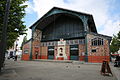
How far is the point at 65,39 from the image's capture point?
85.8 feet

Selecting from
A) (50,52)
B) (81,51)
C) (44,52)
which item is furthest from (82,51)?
(44,52)

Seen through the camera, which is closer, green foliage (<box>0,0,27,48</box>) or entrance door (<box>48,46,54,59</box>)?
green foliage (<box>0,0,27,48</box>)

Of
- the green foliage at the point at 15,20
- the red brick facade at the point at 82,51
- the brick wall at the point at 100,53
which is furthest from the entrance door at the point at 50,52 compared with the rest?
the green foliage at the point at 15,20

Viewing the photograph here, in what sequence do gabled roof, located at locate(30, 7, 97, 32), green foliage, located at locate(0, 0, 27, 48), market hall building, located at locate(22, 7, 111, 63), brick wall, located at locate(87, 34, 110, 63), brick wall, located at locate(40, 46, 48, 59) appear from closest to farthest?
green foliage, located at locate(0, 0, 27, 48) < brick wall, located at locate(87, 34, 110, 63) < market hall building, located at locate(22, 7, 111, 63) < gabled roof, located at locate(30, 7, 97, 32) < brick wall, located at locate(40, 46, 48, 59)

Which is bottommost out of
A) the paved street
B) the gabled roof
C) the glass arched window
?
the paved street

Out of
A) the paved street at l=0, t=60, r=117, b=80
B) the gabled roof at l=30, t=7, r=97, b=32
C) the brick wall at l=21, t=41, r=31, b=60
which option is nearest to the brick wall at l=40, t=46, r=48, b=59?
the brick wall at l=21, t=41, r=31, b=60

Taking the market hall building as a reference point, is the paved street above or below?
below

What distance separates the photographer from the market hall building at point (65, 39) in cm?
2004

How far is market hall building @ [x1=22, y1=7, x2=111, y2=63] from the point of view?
20.0 m

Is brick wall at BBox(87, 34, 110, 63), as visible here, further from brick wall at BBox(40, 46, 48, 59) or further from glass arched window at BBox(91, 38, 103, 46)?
brick wall at BBox(40, 46, 48, 59)

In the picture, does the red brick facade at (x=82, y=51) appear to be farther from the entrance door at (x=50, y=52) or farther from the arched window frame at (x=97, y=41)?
the entrance door at (x=50, y=52)

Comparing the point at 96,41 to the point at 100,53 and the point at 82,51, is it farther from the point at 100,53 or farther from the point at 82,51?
the point at 82,51

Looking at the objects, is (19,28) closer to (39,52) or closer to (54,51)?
(54,51)

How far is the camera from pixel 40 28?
3006 centimetres
